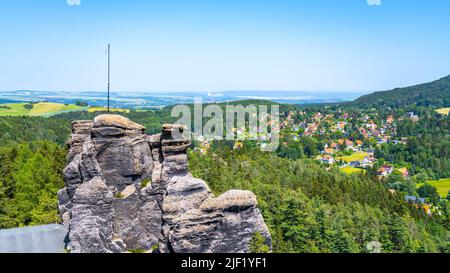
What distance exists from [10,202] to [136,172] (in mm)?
13894

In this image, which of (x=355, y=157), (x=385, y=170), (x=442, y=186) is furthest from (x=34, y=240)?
(x=355, y=157)

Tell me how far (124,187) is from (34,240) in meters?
5.03

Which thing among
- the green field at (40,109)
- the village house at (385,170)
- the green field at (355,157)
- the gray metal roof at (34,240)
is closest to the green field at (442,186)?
the village house at (385,170)

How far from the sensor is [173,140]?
63.0ft

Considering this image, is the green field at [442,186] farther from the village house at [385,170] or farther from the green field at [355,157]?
the green field at [355,157]

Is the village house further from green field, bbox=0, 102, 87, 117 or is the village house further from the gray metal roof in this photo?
green field, bbox=0, 102, 87, 117

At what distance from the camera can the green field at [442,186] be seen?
76062 millimetres

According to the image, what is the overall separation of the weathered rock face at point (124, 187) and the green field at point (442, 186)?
2658 inches

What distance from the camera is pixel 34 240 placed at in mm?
19906

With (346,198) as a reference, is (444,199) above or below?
below

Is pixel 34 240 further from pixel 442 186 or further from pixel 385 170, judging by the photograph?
pixel 385 170

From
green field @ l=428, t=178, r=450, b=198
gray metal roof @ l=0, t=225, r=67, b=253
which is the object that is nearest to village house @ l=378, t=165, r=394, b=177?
green field @ l=428, t=178, r=450, b=198

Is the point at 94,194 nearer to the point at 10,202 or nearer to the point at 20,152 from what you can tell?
the point at 10,202
